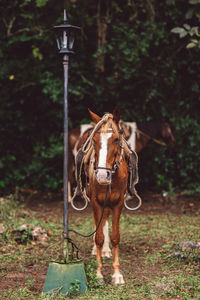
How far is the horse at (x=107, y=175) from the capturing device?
4.05 meters

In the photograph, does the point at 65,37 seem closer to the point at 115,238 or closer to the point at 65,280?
the point at 115,238

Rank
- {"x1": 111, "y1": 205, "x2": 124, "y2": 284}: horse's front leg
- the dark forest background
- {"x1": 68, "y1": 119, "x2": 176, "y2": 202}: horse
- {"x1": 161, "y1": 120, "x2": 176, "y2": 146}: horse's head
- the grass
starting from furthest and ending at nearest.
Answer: the dark forest background
{"x1": 161, "y1": 120, "x2": 176, "y2": 146}: horse's head
{"x1": 68, "y1": 119, "x2": 176, "y2": 202}: horse
{"x1": 111, "y1": 205, "x2": 124, "y2": 284}: horse's front leg
the grass

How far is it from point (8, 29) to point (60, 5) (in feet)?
4.27

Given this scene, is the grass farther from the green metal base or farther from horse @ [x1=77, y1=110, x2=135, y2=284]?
horse @ [x1=77, y1=110, x2=135, y2=284]

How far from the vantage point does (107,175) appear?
13.1 ft

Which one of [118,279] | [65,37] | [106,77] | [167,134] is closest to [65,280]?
[118,279]

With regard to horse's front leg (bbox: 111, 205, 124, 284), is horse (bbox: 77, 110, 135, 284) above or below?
above

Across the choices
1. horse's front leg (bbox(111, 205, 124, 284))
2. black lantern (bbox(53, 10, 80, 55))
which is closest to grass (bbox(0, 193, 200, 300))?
horse's front leg (bbox(111, 205, 124, 284))

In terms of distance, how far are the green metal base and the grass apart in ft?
0.16

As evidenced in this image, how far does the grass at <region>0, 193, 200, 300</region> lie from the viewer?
13.4ft

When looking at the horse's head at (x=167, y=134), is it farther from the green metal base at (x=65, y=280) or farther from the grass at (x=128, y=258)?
the green metal base at (x=65, y=280)

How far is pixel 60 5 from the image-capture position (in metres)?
9.70

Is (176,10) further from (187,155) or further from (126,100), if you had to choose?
(187,155)

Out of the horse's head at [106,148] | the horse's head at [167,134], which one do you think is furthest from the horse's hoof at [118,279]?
the horse's head at [167,134]
